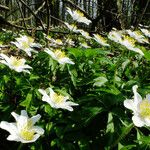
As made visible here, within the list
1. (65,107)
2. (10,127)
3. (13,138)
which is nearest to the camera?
(13,138)

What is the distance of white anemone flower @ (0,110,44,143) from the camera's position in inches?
86.0

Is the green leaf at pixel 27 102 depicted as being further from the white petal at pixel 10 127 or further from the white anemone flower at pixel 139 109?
the white anemone flower at pixel 139 109

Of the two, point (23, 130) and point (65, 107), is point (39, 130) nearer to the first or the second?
point (23, 130)

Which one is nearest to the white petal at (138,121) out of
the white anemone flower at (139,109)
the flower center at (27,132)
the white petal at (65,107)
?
the white anemone flower at (139,109)

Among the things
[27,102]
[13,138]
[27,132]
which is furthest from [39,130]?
[27,102]

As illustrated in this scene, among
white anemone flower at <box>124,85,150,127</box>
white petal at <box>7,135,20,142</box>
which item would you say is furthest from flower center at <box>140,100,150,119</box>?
white petal at <box>7,135,20,142</box>

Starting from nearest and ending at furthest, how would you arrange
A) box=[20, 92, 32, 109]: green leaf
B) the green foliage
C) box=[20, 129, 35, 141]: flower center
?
box=[20, 129, 35, 141]: flower center
the green foliage
box=[20, 92, 32, 109]: green leaf

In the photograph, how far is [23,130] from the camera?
2.27m

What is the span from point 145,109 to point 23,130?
2.37 feet

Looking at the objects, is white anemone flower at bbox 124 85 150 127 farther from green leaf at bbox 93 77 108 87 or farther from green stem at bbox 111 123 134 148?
green leaf at bbox 93 77 108 87

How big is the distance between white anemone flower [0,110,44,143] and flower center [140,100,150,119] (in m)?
0.59

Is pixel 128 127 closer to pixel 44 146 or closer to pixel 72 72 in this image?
pixel 44 146

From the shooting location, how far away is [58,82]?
3061 mm

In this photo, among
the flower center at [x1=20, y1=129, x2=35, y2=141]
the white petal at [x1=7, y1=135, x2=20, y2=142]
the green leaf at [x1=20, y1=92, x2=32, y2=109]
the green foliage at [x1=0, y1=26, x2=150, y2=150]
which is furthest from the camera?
the green leaf at [x1=20, y1=92, x2=32, y2=109]
